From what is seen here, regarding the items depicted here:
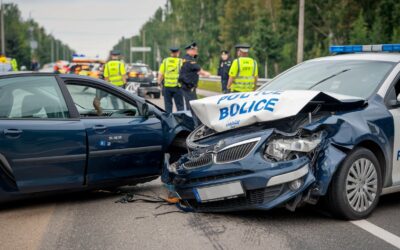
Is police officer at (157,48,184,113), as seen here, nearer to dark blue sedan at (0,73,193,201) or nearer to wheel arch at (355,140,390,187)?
dark blue sedan at (0,73,193,201)

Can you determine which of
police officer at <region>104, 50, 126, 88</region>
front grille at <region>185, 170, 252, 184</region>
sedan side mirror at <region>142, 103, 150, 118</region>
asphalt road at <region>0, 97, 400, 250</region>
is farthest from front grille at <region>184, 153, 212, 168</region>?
police officer at <region>104, 50, 126, 88</region>

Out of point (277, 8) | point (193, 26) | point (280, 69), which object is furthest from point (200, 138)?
point (193, 26)

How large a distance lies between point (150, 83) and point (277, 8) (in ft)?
111

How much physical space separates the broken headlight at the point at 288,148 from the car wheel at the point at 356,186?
1.09ft

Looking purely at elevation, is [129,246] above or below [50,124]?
below

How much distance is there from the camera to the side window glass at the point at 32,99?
227 inches

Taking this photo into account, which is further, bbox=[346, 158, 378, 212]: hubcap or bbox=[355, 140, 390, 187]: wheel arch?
bbox=[355, 140, 390, 187]: wheel arch

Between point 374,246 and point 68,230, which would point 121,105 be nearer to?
point 68,230

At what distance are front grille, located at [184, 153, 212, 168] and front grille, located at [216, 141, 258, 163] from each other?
0.10 m

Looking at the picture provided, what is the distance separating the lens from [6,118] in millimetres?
5660

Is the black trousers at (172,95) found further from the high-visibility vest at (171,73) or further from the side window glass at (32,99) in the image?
the side window glass at (32,99)

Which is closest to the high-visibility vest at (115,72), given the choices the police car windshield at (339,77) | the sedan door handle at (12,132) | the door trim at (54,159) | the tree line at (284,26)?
the police car windshield at (339,77)

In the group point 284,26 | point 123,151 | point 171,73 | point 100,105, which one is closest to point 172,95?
point 171,73

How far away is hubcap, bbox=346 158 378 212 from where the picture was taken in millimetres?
5223
